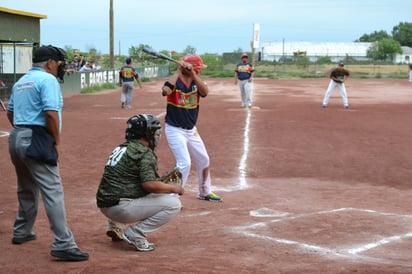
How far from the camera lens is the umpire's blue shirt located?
5.87 metres

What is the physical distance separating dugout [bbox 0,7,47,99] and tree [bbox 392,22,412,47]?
120 m

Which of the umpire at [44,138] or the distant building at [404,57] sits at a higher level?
the distant building at [404,57]

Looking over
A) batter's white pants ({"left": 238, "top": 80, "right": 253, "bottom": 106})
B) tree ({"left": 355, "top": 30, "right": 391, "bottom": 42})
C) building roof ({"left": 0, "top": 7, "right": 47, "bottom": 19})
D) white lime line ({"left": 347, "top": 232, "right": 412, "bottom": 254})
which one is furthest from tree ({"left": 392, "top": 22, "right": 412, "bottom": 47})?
white lime line ({"left": 347, "top": 232, "right": 412, "bottom": 254})

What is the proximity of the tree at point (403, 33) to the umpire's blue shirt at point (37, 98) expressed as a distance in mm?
141862

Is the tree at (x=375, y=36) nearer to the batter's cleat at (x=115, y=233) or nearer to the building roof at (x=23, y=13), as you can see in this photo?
the building roof at (x=23, y=13)

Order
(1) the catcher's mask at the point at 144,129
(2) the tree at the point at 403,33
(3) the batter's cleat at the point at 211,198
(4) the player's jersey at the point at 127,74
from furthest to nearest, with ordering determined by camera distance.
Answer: (2) the tree at the point at 403,33 → (4) the player's jersey at the point at 127,74 → (3) the batter's cleat at the point at 211,198 → (1) the catcher's mask at the point at 144,129

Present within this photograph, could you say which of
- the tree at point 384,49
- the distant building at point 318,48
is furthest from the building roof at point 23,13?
the distant building at point 318,48

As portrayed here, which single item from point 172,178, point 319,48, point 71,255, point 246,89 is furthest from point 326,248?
point 319,48

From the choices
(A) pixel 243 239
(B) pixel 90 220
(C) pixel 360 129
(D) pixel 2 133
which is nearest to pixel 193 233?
(A) pixel 243 239

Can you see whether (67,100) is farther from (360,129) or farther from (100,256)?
(100,256)

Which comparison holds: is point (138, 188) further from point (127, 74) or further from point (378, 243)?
point (127, 74)

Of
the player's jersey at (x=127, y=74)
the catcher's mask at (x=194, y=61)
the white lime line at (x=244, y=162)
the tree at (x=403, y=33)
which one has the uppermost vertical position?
the tree at (x=403, y=33)

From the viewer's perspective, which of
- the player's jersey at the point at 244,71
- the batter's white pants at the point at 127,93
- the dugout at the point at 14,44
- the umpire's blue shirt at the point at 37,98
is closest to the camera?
the umpire's blue shirt at the point at 37,98

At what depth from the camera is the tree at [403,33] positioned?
140875 mm
